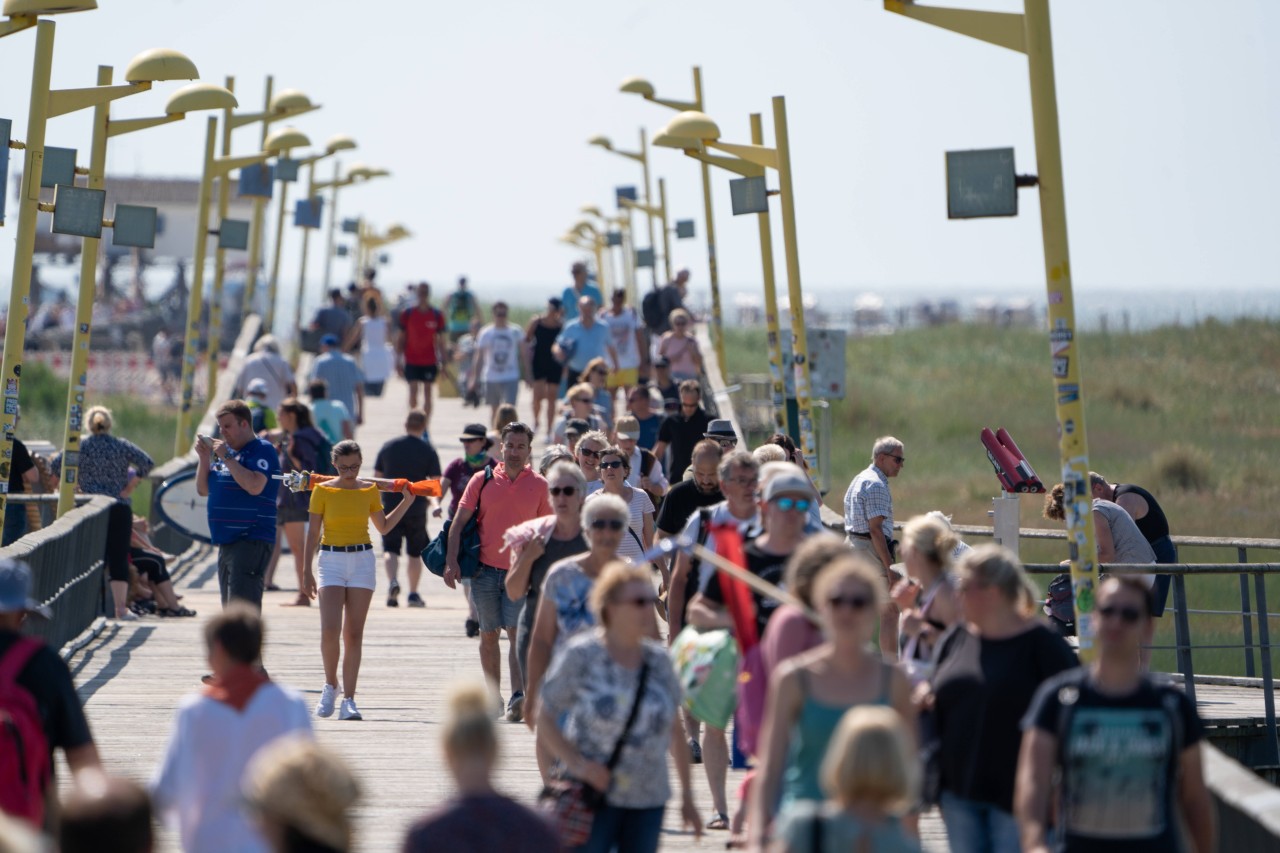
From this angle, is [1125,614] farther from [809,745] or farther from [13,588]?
[13,588]

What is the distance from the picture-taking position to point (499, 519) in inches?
487

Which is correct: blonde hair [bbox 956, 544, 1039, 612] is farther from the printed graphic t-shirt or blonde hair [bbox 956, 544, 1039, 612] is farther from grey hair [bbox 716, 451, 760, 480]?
grey hair [bbox 716, 451, 760, 480]

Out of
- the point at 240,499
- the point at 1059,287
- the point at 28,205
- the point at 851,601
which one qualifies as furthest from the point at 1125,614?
the point at 28,205

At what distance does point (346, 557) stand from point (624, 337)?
1434 cm

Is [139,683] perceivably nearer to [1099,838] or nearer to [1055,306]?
[1055,306]

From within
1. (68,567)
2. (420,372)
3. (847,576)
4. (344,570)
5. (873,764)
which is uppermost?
(420,372)

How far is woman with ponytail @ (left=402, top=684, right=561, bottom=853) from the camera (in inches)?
212

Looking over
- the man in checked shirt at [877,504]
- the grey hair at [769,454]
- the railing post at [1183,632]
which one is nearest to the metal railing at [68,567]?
the grey hair at [769,454]

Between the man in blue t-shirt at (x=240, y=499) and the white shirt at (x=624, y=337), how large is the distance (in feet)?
42.9

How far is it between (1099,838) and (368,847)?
3830mm

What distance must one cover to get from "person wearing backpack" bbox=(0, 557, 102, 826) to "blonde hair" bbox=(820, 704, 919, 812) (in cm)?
259

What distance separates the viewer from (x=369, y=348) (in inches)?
1228

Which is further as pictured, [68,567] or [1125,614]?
[68,567]

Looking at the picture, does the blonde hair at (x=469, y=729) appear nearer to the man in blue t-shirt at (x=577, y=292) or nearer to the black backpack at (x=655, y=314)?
the man in blue t-shirt at (x=577, y=292)
